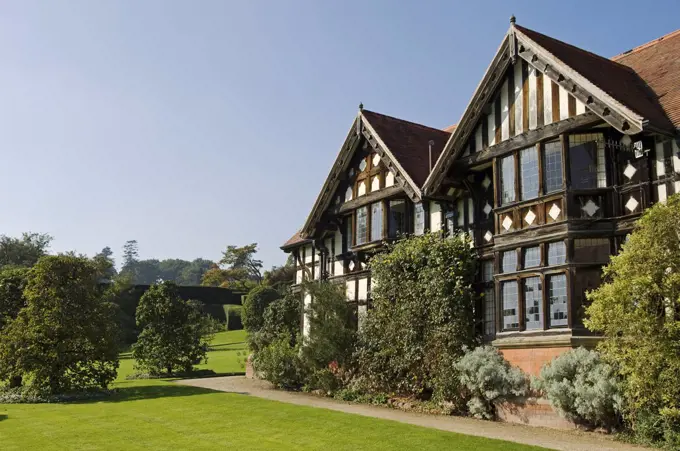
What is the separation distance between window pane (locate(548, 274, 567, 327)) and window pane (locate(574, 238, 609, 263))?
67 cm

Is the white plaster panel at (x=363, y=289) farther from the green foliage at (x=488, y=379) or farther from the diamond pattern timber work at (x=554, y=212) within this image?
the diamond pattern timber work at (x=554, y=212)

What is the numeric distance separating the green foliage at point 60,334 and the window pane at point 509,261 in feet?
47.5

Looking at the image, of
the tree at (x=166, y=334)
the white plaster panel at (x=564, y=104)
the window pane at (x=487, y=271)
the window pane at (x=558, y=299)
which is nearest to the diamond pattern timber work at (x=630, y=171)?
the white plaster panel at (x=564, y=104)

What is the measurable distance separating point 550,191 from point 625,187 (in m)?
1.87

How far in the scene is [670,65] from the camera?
65.6 feet

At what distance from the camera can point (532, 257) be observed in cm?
1908

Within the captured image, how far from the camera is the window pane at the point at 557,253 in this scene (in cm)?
1812

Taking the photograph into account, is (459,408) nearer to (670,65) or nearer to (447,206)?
(447,206)

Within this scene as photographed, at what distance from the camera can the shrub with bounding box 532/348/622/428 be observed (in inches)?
612

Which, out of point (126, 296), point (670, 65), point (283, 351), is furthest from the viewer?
point (126, 296)

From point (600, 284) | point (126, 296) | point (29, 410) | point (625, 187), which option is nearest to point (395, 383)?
point (600, 284)

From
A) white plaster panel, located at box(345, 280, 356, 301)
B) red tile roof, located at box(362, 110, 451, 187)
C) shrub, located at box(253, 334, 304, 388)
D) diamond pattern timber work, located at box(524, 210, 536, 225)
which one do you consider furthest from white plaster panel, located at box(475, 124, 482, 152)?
shrub, located at box(253, 334, 304, 388)

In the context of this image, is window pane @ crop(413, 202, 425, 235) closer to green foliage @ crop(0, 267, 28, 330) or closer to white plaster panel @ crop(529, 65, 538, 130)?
white plaster panel @ crop(529, 65, 538, 130)

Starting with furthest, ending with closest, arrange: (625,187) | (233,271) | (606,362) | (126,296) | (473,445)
Result: (233,271), (126,296), (625,187), (606,362), (473,445)
